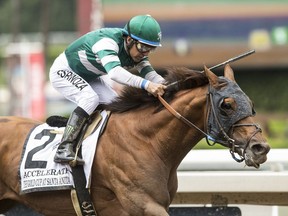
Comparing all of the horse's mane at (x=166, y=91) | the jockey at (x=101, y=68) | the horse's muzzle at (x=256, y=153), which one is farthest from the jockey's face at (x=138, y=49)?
the horse's muzzle at (x=256, y=153)

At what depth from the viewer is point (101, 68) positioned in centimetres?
642

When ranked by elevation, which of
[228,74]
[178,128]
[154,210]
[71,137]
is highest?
[228,74]

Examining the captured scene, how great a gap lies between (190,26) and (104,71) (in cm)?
2020

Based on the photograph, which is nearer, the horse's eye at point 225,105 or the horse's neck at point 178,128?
the horse's eye at point 225,105

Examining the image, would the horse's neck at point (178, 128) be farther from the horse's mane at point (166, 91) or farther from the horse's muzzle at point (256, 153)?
the horse's muzzle at point (256, 153)

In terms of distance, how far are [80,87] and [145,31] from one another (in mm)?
660

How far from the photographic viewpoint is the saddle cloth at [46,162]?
6.25 m

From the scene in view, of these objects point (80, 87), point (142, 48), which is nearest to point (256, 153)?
point (142, 48)

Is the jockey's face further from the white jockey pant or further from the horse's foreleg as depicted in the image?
the horse's foreleg

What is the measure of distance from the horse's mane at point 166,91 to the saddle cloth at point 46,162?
13 centimetres

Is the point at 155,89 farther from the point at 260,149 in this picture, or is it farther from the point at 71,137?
the point at 260,149

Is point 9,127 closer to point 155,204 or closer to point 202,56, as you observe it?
point 155,204

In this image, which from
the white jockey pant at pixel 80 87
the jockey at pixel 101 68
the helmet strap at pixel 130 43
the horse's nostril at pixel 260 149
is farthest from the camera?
the white jockey pant at pixel 80 87

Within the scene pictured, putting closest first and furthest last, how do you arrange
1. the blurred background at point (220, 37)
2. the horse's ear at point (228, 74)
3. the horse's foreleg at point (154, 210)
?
the horse's foreleg at point (154, 210) → the horse's ear at point (228, 74) → the blurred background at point (220, 37)
